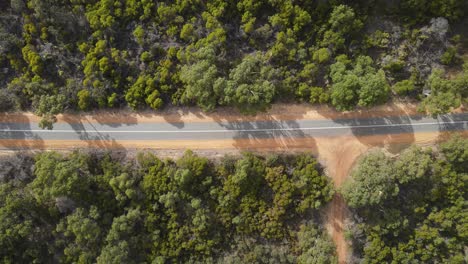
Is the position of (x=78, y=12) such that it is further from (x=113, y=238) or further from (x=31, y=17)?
(x=113, y=238)

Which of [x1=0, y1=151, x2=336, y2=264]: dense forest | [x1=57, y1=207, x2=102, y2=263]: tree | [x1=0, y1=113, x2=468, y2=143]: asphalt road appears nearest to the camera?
[x1=57, y1=207, x2=102, y2=263]: tree

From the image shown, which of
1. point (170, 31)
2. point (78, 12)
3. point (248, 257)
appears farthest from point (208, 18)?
point (248, 257)

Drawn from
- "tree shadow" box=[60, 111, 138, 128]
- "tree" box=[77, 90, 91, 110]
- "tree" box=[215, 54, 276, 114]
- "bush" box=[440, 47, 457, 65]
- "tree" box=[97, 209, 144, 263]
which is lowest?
"tree" box=[97, 209, 144, 263]

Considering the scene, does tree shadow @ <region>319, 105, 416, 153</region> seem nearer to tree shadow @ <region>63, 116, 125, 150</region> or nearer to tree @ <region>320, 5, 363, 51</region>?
tree @ <region>320, 5, 363, 51</region>

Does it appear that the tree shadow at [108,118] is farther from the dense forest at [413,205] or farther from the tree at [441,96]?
the tree at [441,96]

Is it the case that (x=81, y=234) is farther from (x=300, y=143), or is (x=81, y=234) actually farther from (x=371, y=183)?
(x=371, y=183)

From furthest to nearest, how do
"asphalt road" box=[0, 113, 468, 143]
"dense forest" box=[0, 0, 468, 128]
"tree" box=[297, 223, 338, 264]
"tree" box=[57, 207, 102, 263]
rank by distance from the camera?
1. "asphalt road" box=[0, 113, 468, 143]
2. "dense forest" box=[0, 0, 468, 128]
3. "tree" box=[297, 223, 338, 264]
4. "tree" box=[57, 207, 102, 263]

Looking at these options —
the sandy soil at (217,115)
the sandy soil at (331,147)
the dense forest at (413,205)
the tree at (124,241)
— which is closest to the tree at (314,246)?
the sandy soil at (331,147)

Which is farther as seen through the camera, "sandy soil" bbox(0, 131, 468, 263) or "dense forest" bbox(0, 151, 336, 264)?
"sandy soil" bbox(0, 131, 468, 263)

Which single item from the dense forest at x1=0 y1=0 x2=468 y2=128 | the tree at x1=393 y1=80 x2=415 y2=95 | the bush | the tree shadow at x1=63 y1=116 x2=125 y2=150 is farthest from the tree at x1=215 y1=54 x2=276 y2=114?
the bush
